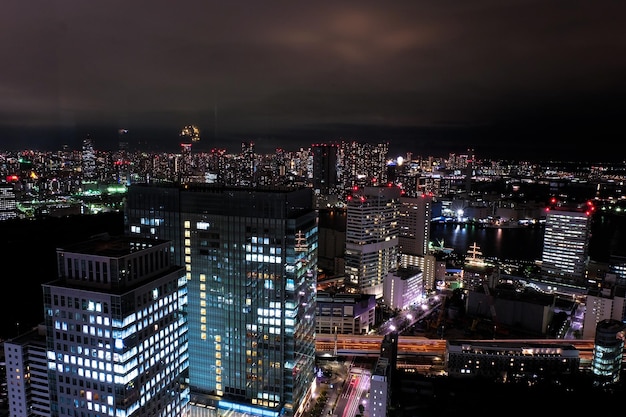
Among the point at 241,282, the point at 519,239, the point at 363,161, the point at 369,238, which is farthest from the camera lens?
Result: the point at 363,161

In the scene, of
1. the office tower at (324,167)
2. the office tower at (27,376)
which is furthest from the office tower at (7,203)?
the office tower at (27,376)

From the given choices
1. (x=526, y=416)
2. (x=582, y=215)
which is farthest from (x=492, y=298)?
(x=582, y=215)

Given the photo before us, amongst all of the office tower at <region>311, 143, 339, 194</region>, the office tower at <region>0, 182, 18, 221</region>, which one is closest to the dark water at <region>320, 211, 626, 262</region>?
the office tower at <region>311, 143, 339, 194</region>

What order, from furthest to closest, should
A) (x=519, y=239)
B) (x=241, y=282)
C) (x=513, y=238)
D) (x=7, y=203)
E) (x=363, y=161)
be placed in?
(x=363, y=161) < (x=513, y=238) < (x=519, y=239) < (x=7, y=203) < (x=241, y=282)

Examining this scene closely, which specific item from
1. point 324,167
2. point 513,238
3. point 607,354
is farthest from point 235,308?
point 324,167

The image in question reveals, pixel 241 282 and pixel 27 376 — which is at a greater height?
pixel 241 282

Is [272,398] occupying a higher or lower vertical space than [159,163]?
lower

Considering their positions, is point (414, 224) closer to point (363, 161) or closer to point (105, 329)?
point (105, 329)

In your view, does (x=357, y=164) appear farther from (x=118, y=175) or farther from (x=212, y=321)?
(x=212, y=321)
